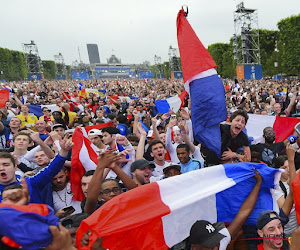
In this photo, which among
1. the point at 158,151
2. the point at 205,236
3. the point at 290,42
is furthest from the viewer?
the point at 290,42

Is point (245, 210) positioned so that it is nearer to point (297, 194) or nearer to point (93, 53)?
point (297, 194)

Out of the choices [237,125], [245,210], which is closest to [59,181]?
[245,210]

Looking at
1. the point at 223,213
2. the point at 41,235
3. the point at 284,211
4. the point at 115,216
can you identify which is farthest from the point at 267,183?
the point at 41,235

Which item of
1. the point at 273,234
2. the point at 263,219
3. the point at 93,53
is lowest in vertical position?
the point at 273,234

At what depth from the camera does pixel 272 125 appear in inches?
231

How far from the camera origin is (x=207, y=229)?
2104mm

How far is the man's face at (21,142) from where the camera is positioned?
414cm

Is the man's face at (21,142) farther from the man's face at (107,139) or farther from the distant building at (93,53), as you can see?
the distant building at (93,53)

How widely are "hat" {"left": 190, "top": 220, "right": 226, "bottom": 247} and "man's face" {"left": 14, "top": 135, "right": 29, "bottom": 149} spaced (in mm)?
3133

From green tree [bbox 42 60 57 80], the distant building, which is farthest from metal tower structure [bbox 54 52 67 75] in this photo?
the distant building

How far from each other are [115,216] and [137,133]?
4.06 m

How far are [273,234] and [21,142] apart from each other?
144 inches

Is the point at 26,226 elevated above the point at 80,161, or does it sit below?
above

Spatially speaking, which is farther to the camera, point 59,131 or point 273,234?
→ point 59,131
